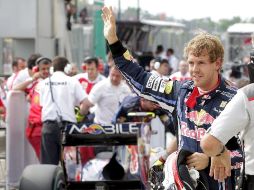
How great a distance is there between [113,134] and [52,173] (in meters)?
1.51

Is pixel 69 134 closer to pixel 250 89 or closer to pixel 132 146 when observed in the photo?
pixel 132 146

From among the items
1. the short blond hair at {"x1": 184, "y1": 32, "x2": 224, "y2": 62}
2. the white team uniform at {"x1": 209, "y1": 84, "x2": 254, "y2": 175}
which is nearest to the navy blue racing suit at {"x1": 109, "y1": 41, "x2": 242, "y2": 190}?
the short blond hair at {"x1": 184, "y1": 32, "x2": 224, "y2": 62}

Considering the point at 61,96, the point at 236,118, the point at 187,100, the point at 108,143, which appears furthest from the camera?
the point at 61,96

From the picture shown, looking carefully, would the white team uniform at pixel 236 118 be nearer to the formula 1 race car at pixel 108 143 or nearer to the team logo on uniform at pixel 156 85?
the team logo on uniform at pixel 156 85

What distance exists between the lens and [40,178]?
7406 millimetres

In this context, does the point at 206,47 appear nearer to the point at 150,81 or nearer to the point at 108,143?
the point at 150,81

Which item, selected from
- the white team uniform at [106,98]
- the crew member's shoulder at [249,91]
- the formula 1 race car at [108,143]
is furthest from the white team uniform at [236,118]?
the white team uniform at [106,98]

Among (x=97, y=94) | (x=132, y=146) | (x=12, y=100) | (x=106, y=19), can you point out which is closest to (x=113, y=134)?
(x=132, y=146)

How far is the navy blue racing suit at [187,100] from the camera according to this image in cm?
496

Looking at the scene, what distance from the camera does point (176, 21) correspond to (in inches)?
1861

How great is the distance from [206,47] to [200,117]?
0.43 m

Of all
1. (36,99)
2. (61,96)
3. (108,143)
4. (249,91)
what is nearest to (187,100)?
(249,91)

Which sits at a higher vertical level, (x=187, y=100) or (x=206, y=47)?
(x=206, y=47)

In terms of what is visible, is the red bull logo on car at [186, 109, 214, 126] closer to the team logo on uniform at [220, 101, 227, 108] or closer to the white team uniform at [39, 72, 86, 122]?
the team logo on uniform at [220, 101, 227, 108]
